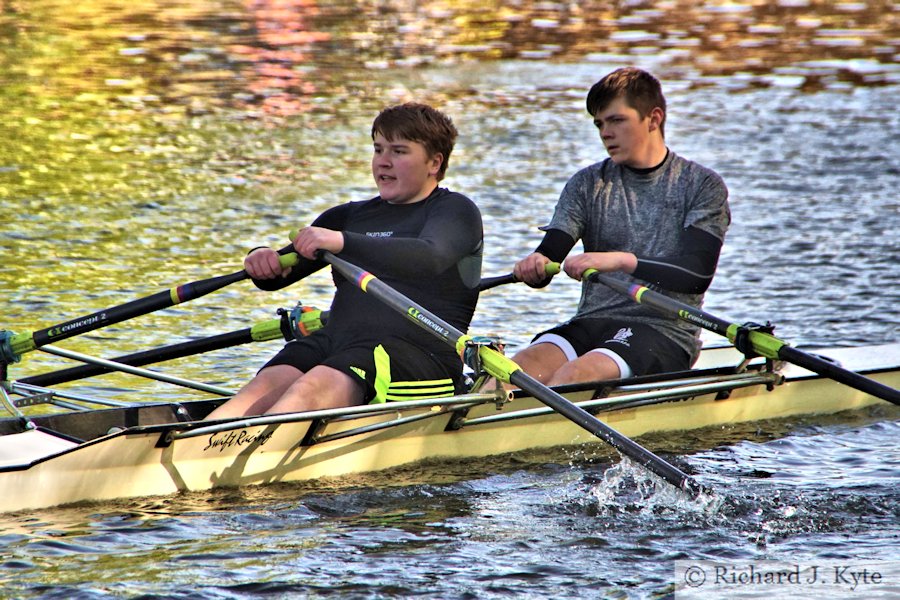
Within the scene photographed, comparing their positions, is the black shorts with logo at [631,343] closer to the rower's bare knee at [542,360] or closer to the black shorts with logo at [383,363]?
the rower's bare knee at [542,360]

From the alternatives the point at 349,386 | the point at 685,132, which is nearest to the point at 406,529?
the point at 349,386

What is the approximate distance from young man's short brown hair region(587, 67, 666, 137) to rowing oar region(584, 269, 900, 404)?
3.14 feet

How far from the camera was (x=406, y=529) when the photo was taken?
6.34m

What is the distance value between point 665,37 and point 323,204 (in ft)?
51.4

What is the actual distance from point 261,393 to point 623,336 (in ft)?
6.93

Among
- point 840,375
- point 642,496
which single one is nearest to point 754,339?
point 840,375

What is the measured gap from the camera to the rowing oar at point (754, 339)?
23.0ft

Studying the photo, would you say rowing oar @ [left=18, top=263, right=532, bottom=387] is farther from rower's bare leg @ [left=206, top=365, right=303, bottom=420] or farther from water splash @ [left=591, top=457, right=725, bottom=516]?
water splash @ [left=591, top=457, right=725, bottom=516]

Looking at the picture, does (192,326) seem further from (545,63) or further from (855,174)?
(545,63)

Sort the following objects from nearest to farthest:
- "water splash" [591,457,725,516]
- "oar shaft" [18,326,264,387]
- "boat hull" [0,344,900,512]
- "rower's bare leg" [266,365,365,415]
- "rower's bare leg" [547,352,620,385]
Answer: "boat hull" [0,344,900,512] → "water splash" [591,457,725,516] → "rower's bare leg" [266,365,365,415] → "rower's bare leg" [547,352,620,385] → "oar shaft" [18,326,264,387]

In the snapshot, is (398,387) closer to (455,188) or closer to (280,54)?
(455,188)

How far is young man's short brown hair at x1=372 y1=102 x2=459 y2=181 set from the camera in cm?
670

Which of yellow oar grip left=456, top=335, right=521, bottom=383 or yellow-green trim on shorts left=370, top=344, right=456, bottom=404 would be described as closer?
yellow oar grip left=456, top=335, right=521, bottom=383

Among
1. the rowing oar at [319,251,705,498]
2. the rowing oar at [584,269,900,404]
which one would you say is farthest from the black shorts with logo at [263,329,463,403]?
the rowing oar at [584,269,900,404]
